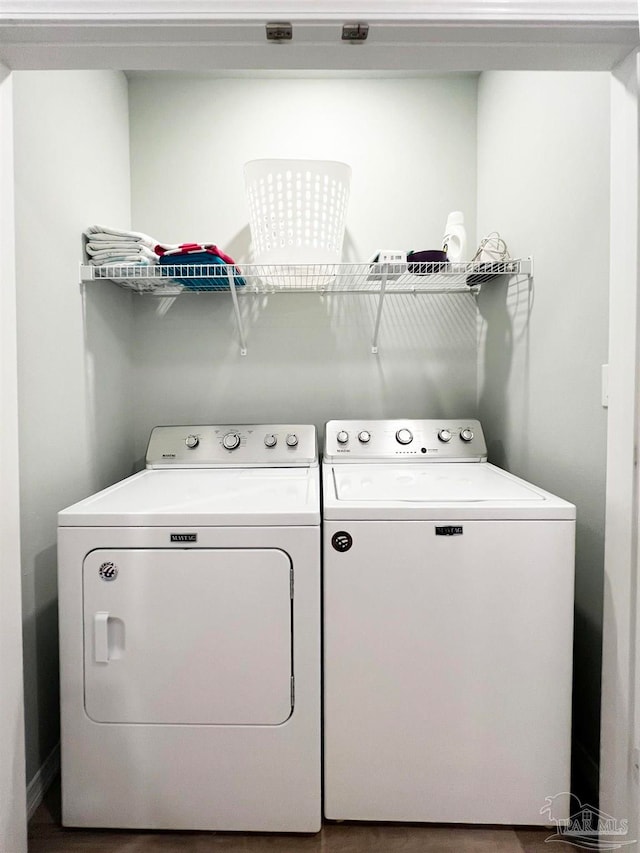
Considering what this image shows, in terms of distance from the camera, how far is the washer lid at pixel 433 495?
1318 millimetres

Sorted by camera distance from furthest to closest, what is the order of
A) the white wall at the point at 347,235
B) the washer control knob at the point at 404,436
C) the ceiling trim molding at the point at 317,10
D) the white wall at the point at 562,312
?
the white wall at the point at 347,235 < the washer control knob at the point at 404,436 < the white wall at the point at 562,312 < the ceiling trim molding at the point at 317,10

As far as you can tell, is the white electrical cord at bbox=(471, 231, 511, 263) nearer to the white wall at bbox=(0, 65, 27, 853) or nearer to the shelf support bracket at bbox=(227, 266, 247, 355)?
the shelf support bracket at bbox=(227, 266, 247, 355)

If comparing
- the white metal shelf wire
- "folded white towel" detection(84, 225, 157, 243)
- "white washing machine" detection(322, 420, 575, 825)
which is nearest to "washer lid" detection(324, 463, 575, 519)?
"white washing machine" detection(322, 420, 575, 825)

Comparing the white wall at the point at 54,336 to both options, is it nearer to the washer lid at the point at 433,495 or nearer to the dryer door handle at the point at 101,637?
the dryer door handle at the point at 101,637

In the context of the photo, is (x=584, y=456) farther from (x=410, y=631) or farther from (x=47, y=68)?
(x=47, y=68)

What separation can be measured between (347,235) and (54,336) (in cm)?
129

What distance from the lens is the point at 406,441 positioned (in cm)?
204

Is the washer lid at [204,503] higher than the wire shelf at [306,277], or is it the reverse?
the wire shelf at [306,277]

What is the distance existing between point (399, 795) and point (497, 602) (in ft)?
1.93

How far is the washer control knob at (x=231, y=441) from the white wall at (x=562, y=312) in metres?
1.07

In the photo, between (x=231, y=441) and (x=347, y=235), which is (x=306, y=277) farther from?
(x=231, y=441)

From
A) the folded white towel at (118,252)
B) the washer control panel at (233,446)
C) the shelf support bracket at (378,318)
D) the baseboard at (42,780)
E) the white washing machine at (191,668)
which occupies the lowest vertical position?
the baseboard at (42,780)

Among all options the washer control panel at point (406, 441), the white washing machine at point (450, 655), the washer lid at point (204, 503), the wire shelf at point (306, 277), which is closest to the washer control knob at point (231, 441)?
the washer lid at point (204, 503)

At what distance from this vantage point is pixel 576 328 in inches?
59.9
